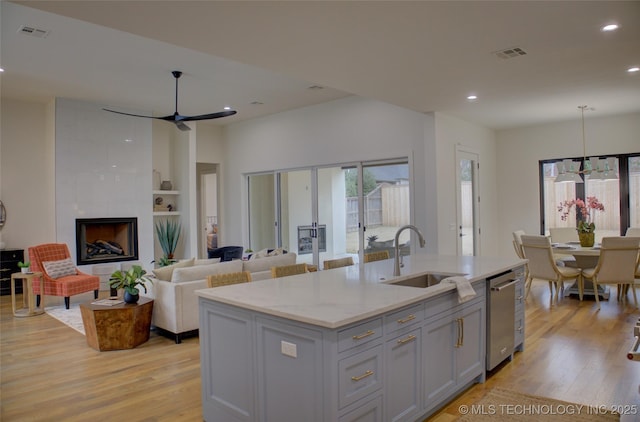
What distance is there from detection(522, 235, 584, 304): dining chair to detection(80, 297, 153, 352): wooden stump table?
5.07 metres

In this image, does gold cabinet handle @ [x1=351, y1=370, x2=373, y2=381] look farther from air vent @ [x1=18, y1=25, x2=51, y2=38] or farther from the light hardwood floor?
air vent @ [x1=18, y1=25, x2=51, y2=38]

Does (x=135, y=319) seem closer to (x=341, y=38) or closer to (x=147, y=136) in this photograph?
(x=341, y=38)

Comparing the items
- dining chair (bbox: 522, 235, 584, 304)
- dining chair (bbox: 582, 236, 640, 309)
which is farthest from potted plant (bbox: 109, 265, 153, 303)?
dining chair (bbox: 582, 236, 640, 309)

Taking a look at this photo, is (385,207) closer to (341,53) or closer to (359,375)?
(341,53)

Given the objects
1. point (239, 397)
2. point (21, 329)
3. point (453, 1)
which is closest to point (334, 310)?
point (239, 397)

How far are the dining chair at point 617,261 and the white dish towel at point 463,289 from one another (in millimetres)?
3542

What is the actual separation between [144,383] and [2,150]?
584cm

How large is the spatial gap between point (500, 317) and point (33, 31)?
5.30m

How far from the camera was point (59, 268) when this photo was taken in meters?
6.35

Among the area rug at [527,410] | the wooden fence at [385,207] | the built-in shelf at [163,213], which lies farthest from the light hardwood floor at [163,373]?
the built-in shelf at [163,213]

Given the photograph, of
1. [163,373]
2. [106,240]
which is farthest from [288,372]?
[106,240]

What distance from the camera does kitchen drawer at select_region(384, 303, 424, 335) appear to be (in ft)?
7.91

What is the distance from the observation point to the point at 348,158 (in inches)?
287

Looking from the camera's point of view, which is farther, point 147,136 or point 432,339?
point 147,136
